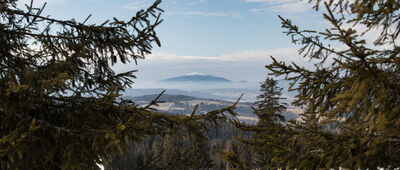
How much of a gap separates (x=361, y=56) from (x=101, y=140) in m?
3.01

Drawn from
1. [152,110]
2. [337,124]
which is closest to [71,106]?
[152,110]

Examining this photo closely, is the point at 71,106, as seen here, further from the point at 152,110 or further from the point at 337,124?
the point at 337,124

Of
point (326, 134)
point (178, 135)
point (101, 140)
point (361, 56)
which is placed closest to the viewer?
point (361, 56)

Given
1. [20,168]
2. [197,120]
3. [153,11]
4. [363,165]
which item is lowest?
[20,168]

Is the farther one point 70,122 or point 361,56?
point 70,122

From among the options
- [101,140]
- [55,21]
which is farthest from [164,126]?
[55,21]

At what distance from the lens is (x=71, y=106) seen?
4789 mm

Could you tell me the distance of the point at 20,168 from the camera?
4.04m

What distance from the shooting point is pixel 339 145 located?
4.45 m

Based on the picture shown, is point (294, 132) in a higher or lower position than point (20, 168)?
higher

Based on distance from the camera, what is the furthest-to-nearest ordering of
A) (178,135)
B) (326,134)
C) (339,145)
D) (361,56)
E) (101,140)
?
(326,134) < (339,145) < (178,135) < (101,140) < (361,56)

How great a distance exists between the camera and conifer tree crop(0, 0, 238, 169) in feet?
11.5

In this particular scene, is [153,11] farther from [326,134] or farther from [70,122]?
[326,134]

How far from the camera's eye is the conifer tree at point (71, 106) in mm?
3514
